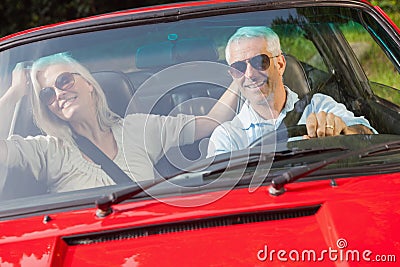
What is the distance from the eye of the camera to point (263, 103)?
310cm

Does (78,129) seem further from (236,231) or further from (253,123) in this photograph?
(236,231)

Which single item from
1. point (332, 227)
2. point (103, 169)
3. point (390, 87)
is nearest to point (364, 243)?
point (332, 227)

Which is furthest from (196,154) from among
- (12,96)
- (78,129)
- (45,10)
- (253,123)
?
(45,10)

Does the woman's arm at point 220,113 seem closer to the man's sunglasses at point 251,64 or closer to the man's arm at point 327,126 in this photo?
the man's sunglasses at point 251,64

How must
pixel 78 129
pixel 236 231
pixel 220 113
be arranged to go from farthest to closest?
pixel 220 113 < pixel 78 129 < pixel 236 231

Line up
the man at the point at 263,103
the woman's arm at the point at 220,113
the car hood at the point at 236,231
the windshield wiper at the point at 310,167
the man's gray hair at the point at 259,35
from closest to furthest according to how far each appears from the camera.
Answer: the car hood at the point at 236,231
the windshield wiper at the point at 310,167
the man at the point at 263,103
the woman's arm at the point at 220,113
the man's gray hair at the point at 259,35

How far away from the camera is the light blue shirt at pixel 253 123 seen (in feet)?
9.58

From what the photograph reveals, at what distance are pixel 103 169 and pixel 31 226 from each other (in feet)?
1.26

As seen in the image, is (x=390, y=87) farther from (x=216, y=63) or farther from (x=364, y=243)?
(x=364, y=243)

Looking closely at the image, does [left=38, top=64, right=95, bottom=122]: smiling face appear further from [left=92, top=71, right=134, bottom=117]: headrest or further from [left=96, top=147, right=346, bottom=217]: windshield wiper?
[left=96, top=147, right=346, bottom=217]: windshield wiper

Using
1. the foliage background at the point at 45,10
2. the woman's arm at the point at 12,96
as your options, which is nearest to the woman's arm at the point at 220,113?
the woman's arm at the point at 12,96

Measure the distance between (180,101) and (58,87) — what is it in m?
0.48

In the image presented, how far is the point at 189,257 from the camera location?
2.30 m

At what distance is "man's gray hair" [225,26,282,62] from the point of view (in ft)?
10.5
